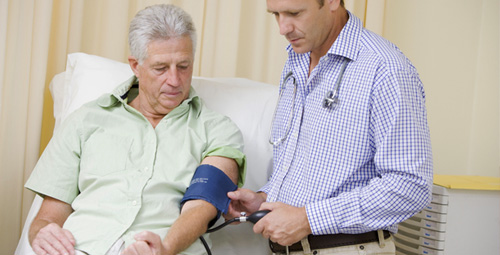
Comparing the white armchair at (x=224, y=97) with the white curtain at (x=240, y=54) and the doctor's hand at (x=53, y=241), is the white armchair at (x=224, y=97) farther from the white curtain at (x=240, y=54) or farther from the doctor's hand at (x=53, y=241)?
the doctor's hand at (x=53, y=241)

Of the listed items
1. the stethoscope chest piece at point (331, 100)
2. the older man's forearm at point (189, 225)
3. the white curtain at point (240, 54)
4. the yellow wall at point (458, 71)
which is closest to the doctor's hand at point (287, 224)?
the older man's forearm at point (189, 225)

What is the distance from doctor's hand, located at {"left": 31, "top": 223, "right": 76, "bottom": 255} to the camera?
150cm

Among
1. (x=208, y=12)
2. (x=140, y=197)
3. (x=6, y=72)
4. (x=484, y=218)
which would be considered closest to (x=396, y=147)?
(x=140, y=197)

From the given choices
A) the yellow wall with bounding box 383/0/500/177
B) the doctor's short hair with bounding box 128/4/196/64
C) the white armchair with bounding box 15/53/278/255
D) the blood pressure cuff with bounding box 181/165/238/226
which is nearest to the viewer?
the blood pressure cuff with bounding box 181/165/238/226

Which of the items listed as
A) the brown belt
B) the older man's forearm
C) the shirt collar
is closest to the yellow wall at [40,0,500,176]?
the shirt collar

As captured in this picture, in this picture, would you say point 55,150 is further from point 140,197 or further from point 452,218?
point 452,218

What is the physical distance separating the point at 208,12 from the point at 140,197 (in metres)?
1.11

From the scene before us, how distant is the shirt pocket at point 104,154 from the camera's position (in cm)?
168

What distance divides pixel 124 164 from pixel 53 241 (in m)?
0.30

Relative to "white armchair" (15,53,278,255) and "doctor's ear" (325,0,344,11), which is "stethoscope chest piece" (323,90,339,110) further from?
"white armchair" (15,53,278,255)

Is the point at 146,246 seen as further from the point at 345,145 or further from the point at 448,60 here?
the point at 448,60

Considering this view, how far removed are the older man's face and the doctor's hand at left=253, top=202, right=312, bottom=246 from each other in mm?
529

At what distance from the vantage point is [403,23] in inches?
112

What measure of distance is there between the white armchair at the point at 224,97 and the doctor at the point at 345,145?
30cm
